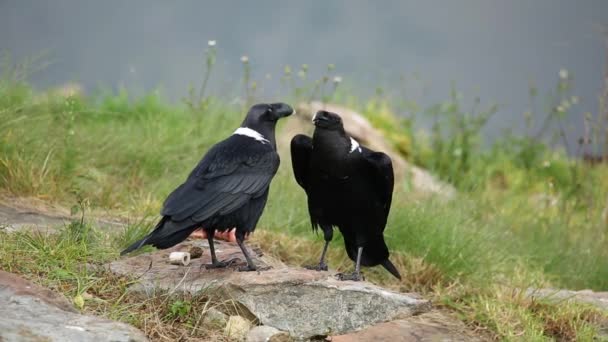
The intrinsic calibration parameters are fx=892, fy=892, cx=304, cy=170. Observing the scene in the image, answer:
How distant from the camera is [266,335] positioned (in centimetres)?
501

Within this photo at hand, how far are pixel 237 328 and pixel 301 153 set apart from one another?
126 cm

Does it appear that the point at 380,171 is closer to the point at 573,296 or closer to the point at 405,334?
the point at 405,334

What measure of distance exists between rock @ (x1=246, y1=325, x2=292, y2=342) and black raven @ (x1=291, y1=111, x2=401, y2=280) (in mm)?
657

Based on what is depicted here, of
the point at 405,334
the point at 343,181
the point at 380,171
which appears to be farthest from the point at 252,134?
the point at 405,334

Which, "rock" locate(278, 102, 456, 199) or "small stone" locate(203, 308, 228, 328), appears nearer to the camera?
"small stone" locate(203, 308, 228, 328)

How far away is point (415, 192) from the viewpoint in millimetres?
8781

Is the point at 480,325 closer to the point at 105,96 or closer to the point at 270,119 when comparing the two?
the point at 270,119

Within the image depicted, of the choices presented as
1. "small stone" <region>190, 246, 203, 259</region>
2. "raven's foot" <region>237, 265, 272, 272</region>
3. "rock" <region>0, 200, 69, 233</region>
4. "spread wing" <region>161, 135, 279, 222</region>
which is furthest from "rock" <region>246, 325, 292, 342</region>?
"rock" <region>0, 200, 69, 233</region>

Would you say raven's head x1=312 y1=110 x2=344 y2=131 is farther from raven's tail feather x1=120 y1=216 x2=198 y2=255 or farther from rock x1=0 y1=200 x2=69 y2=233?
rock x1=0 y1=200 x2=69 y2=233

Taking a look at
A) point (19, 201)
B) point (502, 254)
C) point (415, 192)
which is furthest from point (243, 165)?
point (415, 192)

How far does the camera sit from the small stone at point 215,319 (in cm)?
515

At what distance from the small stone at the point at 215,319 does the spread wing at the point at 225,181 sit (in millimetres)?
574

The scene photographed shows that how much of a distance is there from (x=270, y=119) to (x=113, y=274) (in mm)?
1364

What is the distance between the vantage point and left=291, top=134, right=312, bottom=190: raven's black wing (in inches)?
225
